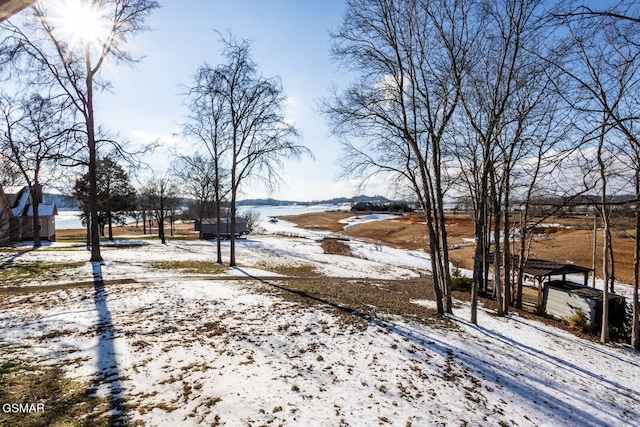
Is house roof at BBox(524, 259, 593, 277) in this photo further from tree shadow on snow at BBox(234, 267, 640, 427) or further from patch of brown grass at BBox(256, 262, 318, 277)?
patch of brown grass at BBox(256, 262, 318, 277)

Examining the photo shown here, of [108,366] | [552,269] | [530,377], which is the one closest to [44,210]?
[108,366]

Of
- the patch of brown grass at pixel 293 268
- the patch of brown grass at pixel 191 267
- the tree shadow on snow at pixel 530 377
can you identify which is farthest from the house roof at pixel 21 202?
the tree shadow on snow at pixel 530 377

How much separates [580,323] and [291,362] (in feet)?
Answer: 48.5

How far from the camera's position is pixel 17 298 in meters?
8.35

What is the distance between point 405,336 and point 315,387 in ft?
11.5

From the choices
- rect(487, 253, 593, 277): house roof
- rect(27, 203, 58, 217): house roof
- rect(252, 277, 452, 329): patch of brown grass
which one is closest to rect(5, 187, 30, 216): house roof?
rect(27, 203, 58, 217): house roof

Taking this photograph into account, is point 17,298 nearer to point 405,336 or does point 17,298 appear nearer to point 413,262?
point 405,336

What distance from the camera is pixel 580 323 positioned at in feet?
44.7

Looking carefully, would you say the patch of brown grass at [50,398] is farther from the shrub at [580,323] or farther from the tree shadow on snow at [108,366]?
the shrub at [580,323]

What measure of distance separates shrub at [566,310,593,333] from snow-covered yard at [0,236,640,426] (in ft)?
10.8

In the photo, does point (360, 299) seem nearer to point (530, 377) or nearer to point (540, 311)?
point (530, 377)

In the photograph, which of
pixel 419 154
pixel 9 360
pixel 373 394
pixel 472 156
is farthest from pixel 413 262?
pixel 9 360

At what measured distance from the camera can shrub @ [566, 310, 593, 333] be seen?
43.8 ft

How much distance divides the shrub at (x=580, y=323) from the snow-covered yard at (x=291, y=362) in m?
3.29
